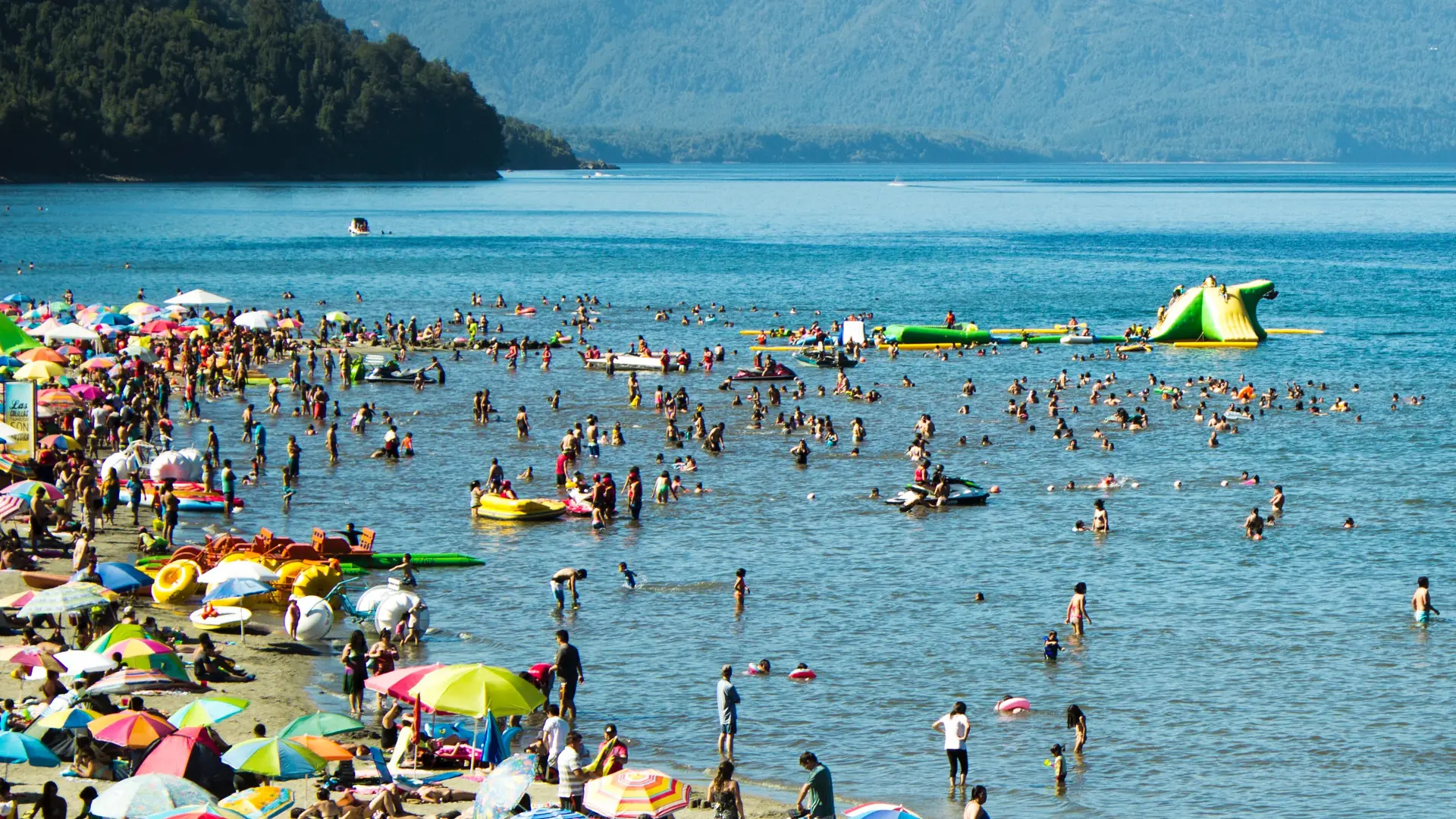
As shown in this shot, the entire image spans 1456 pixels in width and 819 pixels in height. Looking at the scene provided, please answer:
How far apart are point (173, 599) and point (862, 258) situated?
10603 cm

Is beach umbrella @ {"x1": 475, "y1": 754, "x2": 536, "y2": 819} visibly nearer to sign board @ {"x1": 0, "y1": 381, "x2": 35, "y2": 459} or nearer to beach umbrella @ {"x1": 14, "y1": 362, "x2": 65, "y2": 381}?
sign board @ {"x1": 0, "y1": 381, "x2": 35, "y2": 459}

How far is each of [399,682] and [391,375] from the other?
41331mm

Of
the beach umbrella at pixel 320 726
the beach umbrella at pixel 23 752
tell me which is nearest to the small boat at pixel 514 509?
the beach umbrella at pixel 320 726

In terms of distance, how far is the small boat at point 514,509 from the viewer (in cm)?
4153

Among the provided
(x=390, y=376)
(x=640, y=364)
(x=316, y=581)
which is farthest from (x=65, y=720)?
(x=640, y=364)

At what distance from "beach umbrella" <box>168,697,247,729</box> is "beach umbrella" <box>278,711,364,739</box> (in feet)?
2.61

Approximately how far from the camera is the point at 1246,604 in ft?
114

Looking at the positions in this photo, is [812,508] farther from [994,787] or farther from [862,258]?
[862,258]

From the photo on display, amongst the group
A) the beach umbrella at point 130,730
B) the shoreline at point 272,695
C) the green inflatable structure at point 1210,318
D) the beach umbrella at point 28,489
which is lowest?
the shoreline at point 272,695

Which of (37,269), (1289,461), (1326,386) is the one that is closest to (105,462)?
(1289,461)

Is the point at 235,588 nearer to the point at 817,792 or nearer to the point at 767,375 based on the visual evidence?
the point at 817,792

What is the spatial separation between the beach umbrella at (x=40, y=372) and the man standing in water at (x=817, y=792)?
36731 millimetres

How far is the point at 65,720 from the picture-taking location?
2267 cm

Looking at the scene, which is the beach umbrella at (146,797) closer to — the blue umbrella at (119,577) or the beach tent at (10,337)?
the blue umbrella at (119,577)
